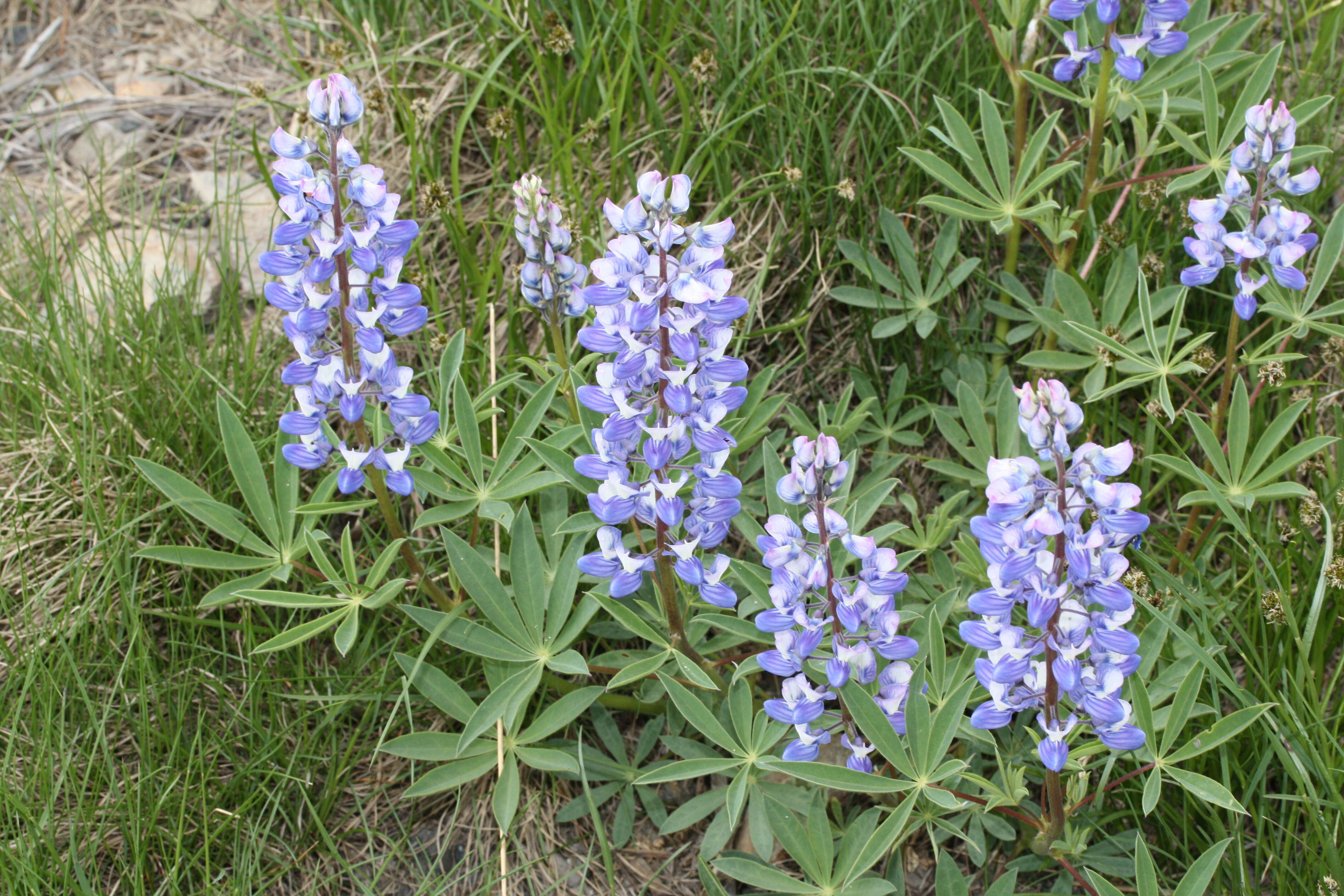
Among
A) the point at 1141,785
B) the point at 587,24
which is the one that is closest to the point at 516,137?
the point at 587,24

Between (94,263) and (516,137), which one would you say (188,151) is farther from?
(516,137)

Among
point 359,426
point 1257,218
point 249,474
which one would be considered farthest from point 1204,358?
point 249,474

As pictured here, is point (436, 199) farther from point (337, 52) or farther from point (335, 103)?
point (335, 103)

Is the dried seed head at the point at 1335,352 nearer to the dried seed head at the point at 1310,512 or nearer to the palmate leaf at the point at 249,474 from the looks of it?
the dried seed head at the point at 1310,512

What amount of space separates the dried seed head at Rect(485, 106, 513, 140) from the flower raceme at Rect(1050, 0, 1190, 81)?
1.54 m

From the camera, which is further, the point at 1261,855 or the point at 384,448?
the point at 384,448

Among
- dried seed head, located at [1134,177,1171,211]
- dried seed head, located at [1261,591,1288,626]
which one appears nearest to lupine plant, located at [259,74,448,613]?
dried seed head, located at [1261,591,1288,626]

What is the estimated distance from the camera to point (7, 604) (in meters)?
2.86

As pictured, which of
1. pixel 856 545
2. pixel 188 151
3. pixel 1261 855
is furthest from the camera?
pixel 188 151

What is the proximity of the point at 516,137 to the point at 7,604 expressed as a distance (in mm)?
1950

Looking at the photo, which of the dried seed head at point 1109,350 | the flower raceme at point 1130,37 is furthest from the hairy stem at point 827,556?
the flower raceme at point 1130,37

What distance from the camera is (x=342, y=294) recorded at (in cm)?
226

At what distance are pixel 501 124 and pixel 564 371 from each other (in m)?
1.10

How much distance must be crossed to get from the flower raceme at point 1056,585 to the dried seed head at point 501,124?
2.06 meters
